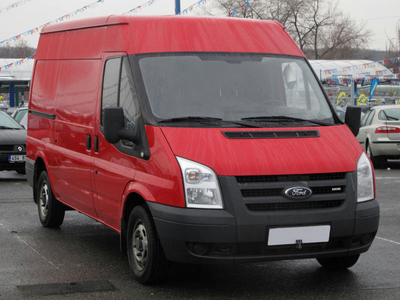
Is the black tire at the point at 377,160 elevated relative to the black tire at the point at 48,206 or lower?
lower

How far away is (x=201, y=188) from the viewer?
5.31m

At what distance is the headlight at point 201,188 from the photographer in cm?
531

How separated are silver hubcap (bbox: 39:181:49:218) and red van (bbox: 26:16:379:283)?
1.31 metres

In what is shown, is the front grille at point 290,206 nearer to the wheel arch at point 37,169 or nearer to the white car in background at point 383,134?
the wheel arch at point 37,169

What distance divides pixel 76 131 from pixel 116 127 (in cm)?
147

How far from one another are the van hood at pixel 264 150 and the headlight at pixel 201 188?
6cm

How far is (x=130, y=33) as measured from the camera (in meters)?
6.35

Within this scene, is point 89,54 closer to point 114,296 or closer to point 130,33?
point 130,33

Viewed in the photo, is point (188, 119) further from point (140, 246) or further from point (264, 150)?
point (140, 246)

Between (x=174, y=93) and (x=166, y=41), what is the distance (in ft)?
1.84

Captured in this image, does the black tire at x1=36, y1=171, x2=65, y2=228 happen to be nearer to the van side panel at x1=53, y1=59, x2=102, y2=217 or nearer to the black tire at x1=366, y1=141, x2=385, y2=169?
the van side panel at x1=53, y1=59, x2=102, y2=217

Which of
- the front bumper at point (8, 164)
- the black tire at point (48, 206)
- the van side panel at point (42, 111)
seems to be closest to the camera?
the van side panel at point (42, 111)

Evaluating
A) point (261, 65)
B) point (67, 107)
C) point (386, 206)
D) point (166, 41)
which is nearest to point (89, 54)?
point (67, 107)

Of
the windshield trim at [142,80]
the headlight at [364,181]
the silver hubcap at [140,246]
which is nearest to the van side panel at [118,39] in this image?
the windshield trim at [142,80]
